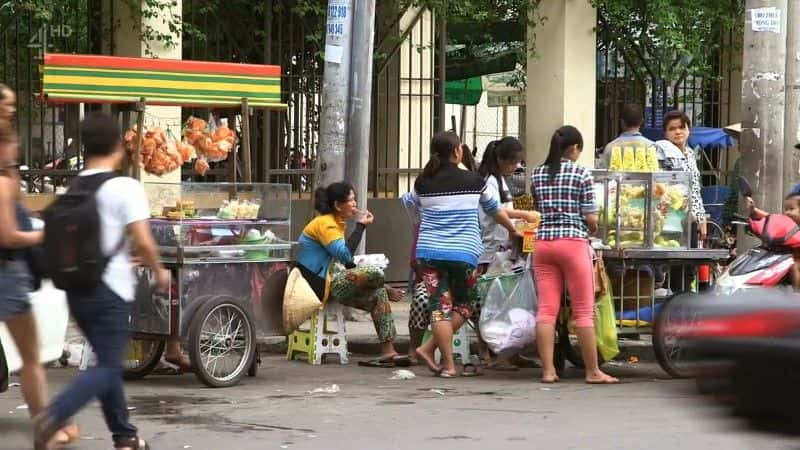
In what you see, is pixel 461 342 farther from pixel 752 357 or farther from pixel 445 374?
pixel 752 357

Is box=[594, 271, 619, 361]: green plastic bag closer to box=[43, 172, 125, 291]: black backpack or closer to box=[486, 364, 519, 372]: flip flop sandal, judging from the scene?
box=[486, 364, 519, 372]: flip flop sandal

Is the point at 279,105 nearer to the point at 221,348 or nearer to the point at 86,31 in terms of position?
the point at 221,348

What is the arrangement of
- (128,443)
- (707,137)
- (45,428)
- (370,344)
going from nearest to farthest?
1. (45,428)
2. (128,443)
3. (370,344)
4. (707,137)

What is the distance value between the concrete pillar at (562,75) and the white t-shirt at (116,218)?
9.06 meters

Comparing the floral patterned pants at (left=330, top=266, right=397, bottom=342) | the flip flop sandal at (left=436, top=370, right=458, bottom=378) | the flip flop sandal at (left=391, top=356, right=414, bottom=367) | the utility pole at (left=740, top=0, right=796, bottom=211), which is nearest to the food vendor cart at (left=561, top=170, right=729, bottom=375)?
the flip flop sandal at (left=436, top=370, right=458, bottom=378)

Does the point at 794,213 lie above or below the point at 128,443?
above

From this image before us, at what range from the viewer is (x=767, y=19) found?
1191cm

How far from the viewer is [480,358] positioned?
11148 millimetres

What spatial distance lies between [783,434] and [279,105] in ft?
22.2

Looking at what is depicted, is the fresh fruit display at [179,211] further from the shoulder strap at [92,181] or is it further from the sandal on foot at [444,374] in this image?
the shoulder strap at [92,181]

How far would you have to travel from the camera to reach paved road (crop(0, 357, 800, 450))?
7.73 meters

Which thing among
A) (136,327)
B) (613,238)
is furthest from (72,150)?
(613,238)

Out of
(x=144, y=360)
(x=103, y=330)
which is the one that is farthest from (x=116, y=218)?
(x=144, y=360)

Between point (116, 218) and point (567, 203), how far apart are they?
3953mm
